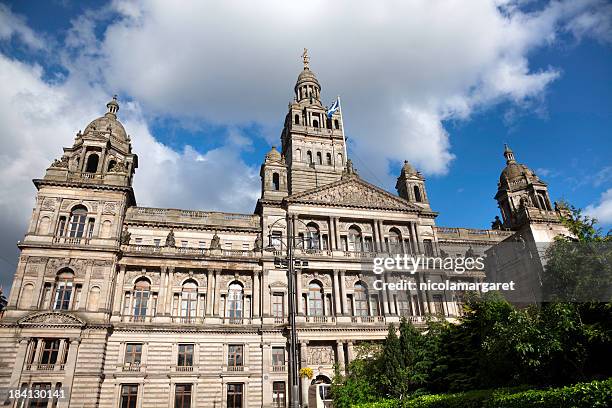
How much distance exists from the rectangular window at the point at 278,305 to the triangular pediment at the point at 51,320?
16.2 meters

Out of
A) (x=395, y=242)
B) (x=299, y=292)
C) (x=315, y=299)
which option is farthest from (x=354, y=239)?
(x=299, y=292)

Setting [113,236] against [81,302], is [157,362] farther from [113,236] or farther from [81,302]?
[113,236]

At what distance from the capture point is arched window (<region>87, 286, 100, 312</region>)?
35906 millimetres

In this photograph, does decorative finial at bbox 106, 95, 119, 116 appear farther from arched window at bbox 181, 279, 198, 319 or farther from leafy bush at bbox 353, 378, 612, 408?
leafy bush at bbox 353, 378, 612, 408

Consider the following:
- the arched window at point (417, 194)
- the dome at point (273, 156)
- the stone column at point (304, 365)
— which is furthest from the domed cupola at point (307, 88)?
the stone column at point (304, 365)

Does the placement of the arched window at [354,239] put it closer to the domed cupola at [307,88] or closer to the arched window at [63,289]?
the domed cupola at [307,88]

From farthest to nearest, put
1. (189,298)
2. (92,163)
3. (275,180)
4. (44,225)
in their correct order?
(275,180)
(92,163)
(189,298)
(44,225)

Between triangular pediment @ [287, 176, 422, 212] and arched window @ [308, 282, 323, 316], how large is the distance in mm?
8823

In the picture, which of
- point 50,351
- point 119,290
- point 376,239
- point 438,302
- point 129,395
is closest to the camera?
point 50,351

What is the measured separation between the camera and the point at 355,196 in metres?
46.6

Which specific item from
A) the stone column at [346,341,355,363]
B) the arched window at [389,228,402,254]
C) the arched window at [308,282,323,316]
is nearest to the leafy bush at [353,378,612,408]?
the stone column at [346,341,355,363]

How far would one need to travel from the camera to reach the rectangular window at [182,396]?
35406 millimetres

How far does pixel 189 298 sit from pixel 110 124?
20.9 meters

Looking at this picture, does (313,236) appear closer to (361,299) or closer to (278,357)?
(361,299)
